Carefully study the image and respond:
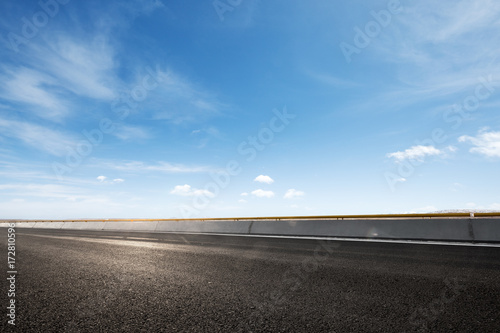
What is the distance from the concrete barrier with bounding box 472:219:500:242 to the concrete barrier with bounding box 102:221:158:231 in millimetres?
18936

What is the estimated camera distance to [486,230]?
9.24 meters

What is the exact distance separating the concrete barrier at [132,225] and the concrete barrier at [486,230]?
1894cm

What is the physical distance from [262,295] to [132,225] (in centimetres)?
2291

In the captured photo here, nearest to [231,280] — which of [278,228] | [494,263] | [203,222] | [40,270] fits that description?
[40,270]

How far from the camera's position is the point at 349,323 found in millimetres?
2635

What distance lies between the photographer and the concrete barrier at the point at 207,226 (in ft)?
52.0

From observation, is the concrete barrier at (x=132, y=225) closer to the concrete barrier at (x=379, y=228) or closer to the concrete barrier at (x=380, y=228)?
the concrete barrier at (x=380, y=228)

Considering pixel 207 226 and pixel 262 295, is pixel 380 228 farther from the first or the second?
pixel 207 226

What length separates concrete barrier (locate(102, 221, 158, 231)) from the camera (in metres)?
22.7

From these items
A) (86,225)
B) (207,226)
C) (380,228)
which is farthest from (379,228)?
(86,225)

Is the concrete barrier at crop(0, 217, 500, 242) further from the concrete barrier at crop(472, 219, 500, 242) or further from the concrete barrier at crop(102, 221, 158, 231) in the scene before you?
the concrete barrier at crop(102, 221, 158, 231)

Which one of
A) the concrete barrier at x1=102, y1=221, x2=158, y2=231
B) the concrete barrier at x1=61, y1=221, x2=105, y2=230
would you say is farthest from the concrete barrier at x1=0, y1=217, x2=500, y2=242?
the concrete barrier at x1=61, y1=221, x2=105, y2=230

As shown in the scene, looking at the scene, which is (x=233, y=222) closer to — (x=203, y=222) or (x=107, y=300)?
(x=203, y=222)

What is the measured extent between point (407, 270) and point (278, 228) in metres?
9.47
